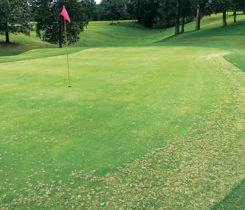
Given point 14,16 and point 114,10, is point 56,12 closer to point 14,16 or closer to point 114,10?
point 14,16

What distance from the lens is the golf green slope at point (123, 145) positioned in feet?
12.9

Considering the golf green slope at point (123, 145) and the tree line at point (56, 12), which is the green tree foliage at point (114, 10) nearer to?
the tree line at point (56, 12)

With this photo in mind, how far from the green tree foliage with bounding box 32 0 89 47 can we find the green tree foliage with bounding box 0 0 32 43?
1567 millimetres

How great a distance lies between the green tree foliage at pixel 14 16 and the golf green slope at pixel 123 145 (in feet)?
112

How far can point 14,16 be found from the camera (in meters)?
40.1

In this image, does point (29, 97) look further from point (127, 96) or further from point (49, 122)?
point (127, 96)

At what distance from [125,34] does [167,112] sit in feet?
237

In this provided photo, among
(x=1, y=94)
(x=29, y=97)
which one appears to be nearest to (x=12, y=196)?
(x=29, y=97)

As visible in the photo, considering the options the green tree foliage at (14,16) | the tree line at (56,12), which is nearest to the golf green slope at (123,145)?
the green tree foliage at (14,16)

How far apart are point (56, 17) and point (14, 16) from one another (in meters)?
6.24

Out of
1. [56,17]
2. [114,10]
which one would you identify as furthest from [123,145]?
[114,10]

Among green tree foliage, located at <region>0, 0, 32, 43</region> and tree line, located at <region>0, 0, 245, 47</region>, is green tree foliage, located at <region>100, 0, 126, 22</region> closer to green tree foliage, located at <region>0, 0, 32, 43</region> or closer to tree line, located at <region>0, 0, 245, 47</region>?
tree line, located at <region>0, 0, 245, 47</region>

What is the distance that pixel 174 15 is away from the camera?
46.6 m

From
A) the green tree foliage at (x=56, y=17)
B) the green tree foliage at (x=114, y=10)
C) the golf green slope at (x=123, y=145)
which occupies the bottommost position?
the golf green slope at (x=123, y=145)
